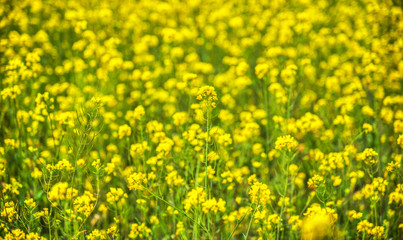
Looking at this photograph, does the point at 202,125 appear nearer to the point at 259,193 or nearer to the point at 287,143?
the point at 287,143

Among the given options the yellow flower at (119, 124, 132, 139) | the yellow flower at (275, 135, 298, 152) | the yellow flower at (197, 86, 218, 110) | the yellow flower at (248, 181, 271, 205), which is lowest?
the yellow flower at (248, 181, 271, 205)

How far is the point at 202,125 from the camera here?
Answer: 375cm

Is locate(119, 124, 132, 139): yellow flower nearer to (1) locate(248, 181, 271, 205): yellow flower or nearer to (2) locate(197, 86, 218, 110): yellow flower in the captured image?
(2) locate(197, 86, 218, 110): yellow flower

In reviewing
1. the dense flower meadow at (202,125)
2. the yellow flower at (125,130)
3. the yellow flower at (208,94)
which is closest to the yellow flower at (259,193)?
A: the dense flower meadow at (202,125)

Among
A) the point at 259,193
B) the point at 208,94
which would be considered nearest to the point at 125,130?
the point at 208,94

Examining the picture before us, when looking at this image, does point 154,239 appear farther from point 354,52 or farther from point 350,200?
point 354,52

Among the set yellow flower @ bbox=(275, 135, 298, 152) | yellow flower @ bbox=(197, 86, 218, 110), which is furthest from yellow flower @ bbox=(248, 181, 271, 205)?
yellow flower @ bbox=(197, 86, 218, 110)

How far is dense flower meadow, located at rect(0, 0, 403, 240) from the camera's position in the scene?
2.62 metres

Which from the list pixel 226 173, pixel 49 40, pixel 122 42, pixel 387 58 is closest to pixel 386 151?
pixel 387 58

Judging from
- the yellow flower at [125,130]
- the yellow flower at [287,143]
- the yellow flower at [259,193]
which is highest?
the yellow flower at [125,130]

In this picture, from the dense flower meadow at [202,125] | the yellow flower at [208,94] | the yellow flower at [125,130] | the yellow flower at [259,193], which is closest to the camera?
the yellow flower at [259,193]

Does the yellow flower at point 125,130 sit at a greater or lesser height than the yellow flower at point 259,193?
greater

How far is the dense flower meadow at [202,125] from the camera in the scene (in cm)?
262

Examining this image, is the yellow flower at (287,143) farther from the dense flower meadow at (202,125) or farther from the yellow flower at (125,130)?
the yellow flower at (125,130)
